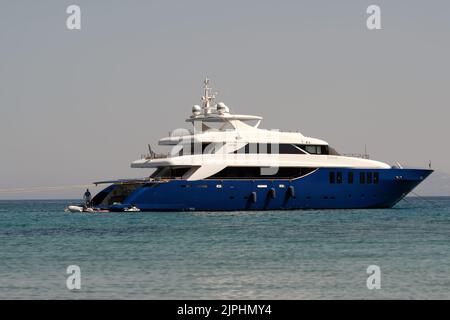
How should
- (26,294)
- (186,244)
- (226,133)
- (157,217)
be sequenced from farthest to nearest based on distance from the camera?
1. (226,133)
2. (157,217)
3. (186,244)
4. (26,294)

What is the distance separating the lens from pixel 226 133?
5303 centimetres

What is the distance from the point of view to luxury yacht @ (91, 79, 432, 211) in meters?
51.6

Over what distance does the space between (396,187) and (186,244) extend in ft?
94.5

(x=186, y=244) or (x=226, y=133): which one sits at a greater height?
(x=226, y=133)

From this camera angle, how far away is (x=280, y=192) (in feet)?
178

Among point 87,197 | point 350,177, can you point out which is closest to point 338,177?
point 350,177

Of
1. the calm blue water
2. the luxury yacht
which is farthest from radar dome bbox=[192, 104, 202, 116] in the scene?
the calm blue water

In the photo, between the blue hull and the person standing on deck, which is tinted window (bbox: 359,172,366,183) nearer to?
the blue hull

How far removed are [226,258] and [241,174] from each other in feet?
82.1

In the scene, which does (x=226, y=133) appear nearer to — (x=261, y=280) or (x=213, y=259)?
(x=213, y=259)

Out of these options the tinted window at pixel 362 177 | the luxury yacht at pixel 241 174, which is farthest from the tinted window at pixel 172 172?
the tinted window at pixel 362 177

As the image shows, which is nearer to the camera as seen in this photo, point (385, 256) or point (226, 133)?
point (385, 256)

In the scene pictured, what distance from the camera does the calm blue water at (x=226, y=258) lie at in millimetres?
21375
